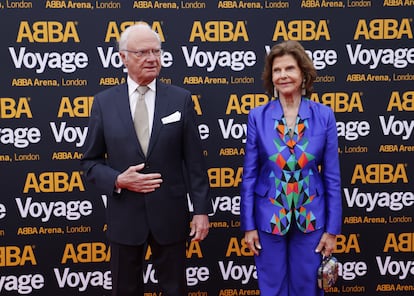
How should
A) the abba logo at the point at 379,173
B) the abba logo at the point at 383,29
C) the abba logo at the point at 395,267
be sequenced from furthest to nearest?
1. the abba logo at the point at 395,267
2. the abba logo at the point at 379,173
3. the abba logo at the point at 383,29

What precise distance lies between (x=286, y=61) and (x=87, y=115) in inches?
57.9

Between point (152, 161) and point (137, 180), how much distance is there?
0.12 meters

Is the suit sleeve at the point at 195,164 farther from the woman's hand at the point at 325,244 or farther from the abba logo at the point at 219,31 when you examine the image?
the abba logo at the point at 219,31

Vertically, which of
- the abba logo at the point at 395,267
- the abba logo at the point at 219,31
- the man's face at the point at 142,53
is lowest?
the abba logo at the point at 395,267

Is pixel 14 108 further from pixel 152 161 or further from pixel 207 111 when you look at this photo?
pixel 152 161

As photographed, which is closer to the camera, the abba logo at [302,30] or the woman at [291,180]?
the woman at [291,180]

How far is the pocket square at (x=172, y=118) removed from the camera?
85.2 inches

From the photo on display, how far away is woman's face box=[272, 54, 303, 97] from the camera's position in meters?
2.18

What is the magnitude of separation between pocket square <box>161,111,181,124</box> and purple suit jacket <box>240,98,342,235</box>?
357 mm

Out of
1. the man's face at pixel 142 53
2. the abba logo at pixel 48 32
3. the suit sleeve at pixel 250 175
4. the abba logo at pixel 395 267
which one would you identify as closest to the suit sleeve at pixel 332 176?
the suit sleeve at pixel 250 175

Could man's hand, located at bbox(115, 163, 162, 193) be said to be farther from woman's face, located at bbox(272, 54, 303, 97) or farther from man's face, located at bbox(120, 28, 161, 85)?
woman's face, located at bbox(272, 54, 303, 97)

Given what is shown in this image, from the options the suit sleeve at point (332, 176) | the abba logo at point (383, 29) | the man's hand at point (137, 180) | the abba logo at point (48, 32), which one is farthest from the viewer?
the abba logo at point (383, 29)

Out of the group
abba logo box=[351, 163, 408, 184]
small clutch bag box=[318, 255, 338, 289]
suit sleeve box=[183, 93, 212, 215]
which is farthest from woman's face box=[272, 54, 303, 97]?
abba logo box=[351, 163, 408, 184]

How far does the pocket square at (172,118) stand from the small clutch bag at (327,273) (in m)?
0.96
